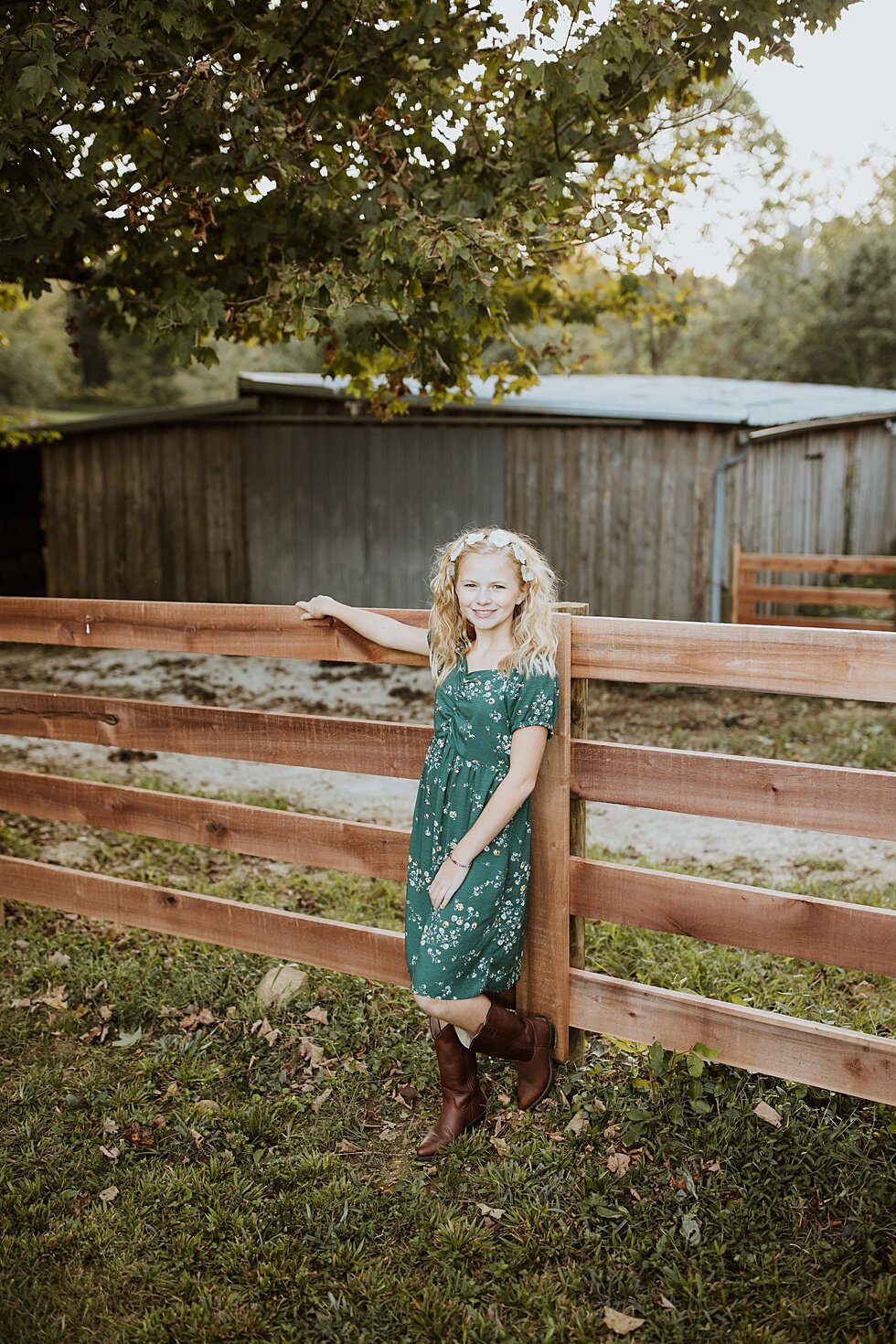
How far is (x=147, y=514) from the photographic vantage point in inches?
563

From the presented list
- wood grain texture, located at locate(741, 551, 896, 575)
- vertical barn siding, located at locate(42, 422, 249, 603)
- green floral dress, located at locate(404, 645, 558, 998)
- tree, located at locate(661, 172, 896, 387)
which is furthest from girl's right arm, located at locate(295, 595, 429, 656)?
tree, located at locate(661, 172, 896, 387)

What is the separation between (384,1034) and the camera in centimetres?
365

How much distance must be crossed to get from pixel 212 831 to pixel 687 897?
1788 mm

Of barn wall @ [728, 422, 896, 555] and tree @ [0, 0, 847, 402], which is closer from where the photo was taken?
tree @ [0, 0, 847, 402]

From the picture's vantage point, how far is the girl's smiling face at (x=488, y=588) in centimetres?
288

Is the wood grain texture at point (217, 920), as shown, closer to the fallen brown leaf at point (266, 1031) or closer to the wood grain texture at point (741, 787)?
the fallen brown leaf at point (266, 1031)

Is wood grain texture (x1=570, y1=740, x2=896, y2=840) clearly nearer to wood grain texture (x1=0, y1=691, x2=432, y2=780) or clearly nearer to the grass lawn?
Result: wood grain texture (x1=0, y1=691, x2=432, y2=780)

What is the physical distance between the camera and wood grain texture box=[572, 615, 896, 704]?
105 inches

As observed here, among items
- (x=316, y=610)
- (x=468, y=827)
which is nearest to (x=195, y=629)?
(x=316, y=610)

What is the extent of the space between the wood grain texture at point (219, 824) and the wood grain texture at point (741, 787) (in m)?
0.74

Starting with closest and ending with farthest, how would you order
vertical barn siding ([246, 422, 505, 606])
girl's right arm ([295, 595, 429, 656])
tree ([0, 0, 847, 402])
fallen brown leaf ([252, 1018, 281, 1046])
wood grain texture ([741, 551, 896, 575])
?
girl's right arm ([295, 595, 429, 656]) → fallen brown leaf ([252, 1018, 281, 1046]) → tree ([0, 0, 847, 402]) → wood grain texture ([741, 551, 896, 575]) → vertical barn siding ([246, 422, 505, 606])

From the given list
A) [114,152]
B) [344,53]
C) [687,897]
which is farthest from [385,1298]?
[344,53]

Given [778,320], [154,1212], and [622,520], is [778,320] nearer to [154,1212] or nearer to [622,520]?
[622,520]

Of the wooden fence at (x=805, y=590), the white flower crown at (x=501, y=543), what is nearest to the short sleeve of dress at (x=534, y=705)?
the white flower crown at (x=501, y=543)
